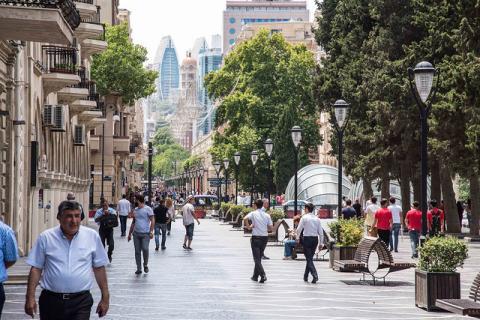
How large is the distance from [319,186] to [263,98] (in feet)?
28.5

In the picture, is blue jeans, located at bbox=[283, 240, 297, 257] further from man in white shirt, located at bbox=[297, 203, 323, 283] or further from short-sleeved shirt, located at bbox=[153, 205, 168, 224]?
man in white shirt, located at bbox=[297, 203, 323, 283]

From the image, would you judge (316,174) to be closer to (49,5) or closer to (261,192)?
(261,192)

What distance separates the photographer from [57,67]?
40.3 m

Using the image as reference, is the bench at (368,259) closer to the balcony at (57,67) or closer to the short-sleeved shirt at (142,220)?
the short-sleeved shirt at (142,220)

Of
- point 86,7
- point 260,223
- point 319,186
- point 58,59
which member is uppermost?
point 86,7

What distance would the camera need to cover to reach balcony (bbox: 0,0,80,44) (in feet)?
71.2

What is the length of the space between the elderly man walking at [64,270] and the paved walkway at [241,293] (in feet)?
21.3

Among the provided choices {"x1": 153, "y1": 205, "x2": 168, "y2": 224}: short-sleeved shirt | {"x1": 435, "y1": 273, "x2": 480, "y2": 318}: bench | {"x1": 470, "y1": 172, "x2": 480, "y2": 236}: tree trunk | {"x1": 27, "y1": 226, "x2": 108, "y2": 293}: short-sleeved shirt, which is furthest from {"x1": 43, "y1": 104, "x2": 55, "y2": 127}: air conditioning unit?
{"x1": 27, "y1": 226, "x2": 108, "y2": 293}: short-sleeved shirt

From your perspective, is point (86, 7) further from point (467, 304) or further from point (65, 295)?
point (65, 295)

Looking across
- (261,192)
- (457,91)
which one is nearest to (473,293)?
(457,91)

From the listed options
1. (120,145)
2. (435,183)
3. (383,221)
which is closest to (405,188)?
(435,183)

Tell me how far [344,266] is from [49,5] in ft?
26.9

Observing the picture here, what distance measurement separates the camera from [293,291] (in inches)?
819

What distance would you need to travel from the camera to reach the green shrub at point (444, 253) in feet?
56.3
